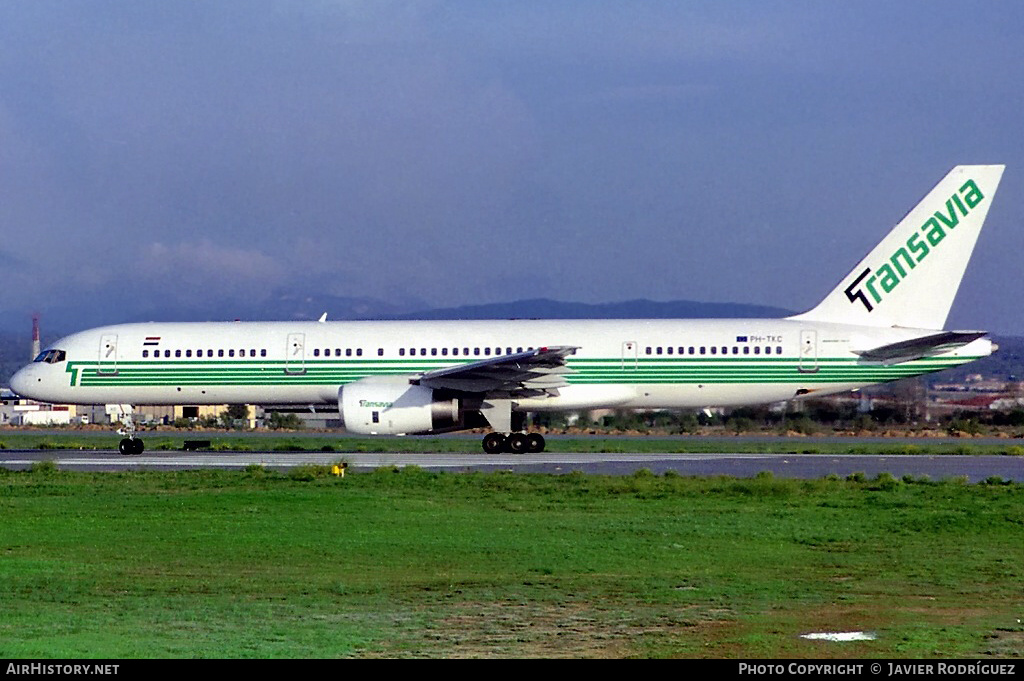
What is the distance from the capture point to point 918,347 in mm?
30781

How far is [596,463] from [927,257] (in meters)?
9.79

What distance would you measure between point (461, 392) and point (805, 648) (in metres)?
22.4

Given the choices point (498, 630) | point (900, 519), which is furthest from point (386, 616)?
point (900, 519)

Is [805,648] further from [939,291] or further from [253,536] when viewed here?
[939,291]

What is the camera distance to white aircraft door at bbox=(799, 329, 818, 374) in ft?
104

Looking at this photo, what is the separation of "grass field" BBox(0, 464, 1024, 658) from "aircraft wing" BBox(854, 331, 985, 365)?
8825 millimetres

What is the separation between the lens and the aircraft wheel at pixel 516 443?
3259cm

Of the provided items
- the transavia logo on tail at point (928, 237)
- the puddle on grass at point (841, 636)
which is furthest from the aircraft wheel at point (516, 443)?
the puddle on grass at point (841, 636)

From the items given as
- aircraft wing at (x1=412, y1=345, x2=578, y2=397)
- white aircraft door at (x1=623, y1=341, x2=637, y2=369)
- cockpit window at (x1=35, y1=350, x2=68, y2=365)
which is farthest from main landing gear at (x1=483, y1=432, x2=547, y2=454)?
cockpit window at (x1=35, y1=350, x2=68, y2=365)

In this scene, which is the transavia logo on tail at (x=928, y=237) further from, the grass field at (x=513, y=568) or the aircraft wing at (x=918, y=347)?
the grass field at (x=513, y=568)

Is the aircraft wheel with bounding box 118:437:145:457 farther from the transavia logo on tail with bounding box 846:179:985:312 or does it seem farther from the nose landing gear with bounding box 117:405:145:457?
the transavia logo on tail with bounding box 846:179:985:312

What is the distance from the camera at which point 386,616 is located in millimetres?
10500

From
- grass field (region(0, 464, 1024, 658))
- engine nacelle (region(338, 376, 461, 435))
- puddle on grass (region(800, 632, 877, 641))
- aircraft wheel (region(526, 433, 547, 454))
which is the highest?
engine nacelle (region(338, 376, 461, 435))

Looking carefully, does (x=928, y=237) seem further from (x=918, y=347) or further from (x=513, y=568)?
(x=513, y=568)
